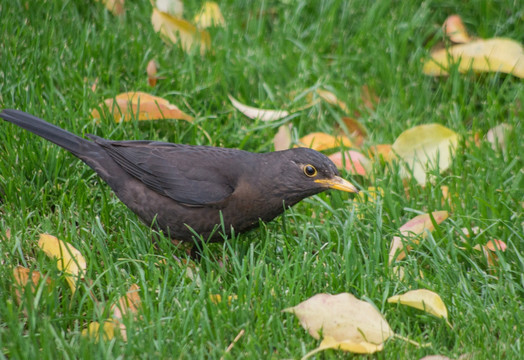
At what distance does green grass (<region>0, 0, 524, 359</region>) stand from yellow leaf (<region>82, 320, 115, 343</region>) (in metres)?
0.05

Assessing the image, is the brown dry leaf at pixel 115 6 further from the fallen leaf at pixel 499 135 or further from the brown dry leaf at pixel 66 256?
the fallen leaf at pixel 499 135

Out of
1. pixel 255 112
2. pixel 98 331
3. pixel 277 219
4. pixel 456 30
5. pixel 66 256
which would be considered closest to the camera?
pixel 98 331

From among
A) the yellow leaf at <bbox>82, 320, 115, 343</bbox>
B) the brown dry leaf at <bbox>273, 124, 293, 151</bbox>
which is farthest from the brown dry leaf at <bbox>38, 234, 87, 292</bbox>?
the brown dry leaf at <bbox>273, 124, 293, 151</bbox>

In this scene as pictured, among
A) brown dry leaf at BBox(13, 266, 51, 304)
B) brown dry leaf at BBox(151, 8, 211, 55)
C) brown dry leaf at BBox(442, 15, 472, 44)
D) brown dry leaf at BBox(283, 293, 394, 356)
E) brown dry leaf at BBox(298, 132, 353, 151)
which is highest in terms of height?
brown dry leaf at BBox(151, 8, 211, 55)

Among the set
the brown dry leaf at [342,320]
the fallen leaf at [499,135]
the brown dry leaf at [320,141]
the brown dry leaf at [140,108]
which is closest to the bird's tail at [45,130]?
the brown dry leaf at [140,108]

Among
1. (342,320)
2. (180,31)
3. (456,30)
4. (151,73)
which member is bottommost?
(342,320)

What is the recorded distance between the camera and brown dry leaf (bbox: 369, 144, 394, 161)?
4.58 m

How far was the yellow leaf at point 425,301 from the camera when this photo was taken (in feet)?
10.3

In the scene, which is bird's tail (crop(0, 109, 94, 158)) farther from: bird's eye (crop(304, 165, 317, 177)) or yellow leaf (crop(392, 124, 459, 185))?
yellow leaf (crop(392, 124, 459, 185))

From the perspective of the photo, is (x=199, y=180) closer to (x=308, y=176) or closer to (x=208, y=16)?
(x=308, y=176)

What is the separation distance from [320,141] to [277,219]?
82cm

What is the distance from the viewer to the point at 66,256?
345 centimetres

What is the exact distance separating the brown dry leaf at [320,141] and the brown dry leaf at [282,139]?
0.09 metres

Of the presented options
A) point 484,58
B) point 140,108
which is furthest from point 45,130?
point 484,58
